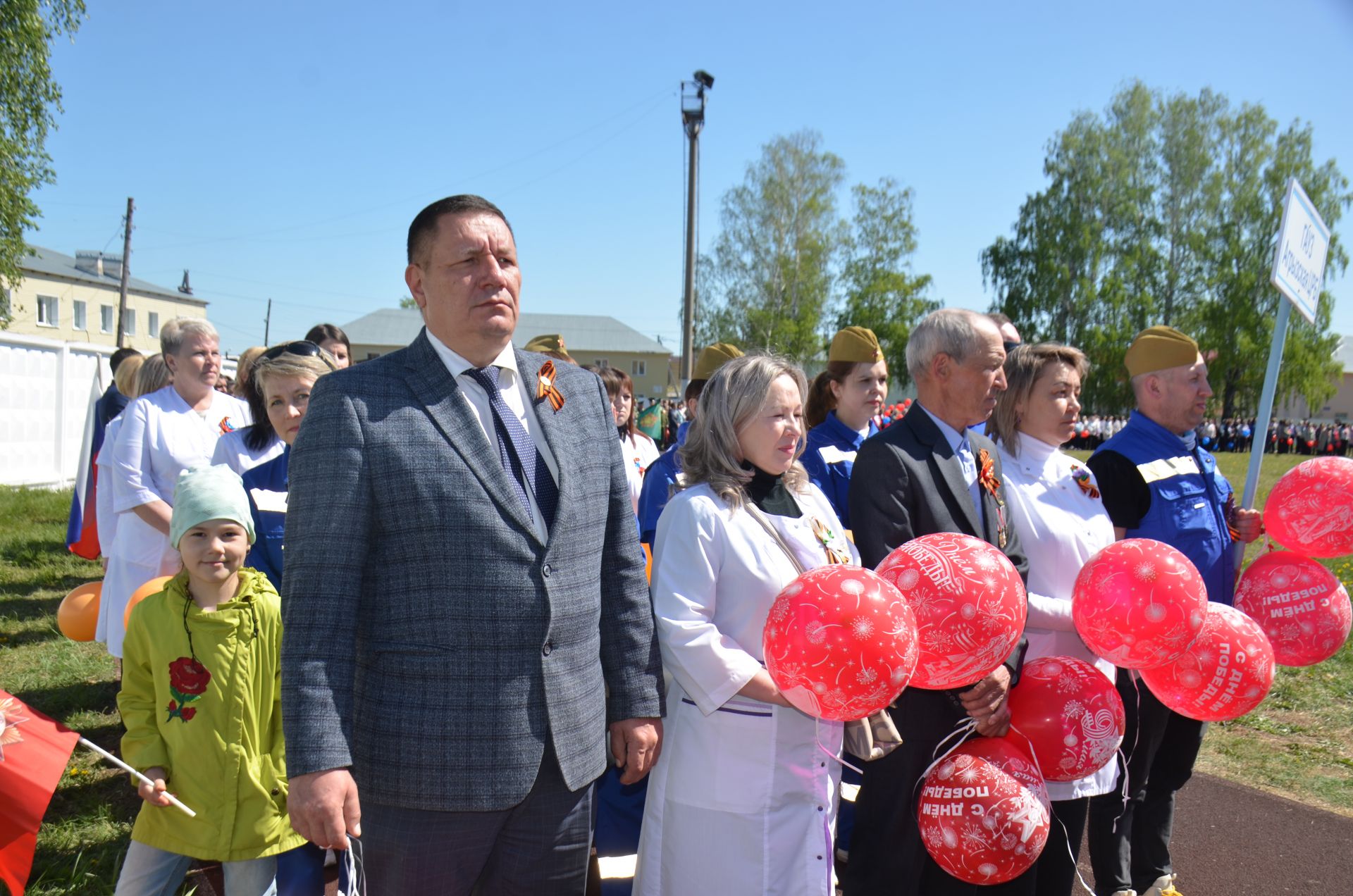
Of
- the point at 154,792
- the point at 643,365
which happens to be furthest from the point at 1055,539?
the point at 643,365

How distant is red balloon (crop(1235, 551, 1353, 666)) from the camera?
10.7 ft

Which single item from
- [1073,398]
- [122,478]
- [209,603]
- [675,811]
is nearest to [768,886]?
[675,811]

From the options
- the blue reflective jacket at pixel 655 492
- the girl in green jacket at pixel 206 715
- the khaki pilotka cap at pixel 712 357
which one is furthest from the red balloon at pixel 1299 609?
the girl in green jacket at pixel 206 715

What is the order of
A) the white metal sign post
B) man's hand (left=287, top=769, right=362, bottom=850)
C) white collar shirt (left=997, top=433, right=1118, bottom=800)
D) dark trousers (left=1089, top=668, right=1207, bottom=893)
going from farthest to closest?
the white metal sign post < dark trousers (left=1089, top=668, right=1207, bottom=893) < white collar shirt (left=997, top=433, right=1118, bottom=800) < man's hand (left=287, top=769, right=362, bottom=850)

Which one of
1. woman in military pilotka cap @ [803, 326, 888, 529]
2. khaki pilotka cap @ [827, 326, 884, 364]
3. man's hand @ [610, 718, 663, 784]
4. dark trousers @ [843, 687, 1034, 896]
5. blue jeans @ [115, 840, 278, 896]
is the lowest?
blue jeans @ [115, 840, 278, 896]

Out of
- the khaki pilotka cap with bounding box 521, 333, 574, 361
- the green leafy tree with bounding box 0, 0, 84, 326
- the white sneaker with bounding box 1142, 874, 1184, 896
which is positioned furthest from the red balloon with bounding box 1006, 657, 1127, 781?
the green leafy tree with bounding box 0, 0, 84, 326

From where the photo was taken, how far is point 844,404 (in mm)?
4574

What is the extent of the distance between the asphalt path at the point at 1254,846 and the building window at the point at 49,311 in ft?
171

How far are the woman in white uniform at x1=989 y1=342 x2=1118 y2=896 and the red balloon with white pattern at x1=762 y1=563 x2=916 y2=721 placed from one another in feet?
3.36

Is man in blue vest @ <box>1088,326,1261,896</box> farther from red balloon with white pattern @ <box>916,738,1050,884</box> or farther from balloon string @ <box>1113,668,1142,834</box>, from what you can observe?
red balloon with white pattern @ <box>916,738,1050,884</box>

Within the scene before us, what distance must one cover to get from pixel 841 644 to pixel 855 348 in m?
2.73

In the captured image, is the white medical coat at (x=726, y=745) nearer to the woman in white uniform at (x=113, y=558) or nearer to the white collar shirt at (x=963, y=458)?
the white collar shirt at (x=963, y=458)

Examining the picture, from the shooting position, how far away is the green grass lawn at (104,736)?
3.52 meters

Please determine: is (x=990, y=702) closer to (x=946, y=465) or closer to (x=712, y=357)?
(x=946, y=465)
